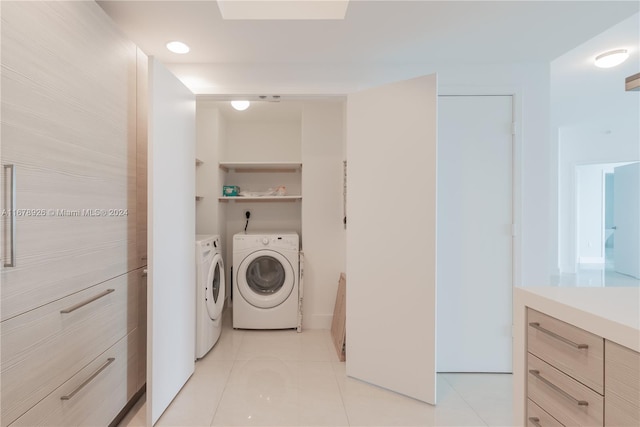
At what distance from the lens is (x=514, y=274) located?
7.27 feet

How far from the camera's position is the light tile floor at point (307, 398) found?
5.69 ft

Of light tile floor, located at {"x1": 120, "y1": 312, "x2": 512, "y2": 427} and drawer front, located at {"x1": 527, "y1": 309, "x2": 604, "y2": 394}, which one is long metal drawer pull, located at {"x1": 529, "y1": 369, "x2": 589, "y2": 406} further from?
light tile floor, located at {"x1": 120, "y1": 312, "x2": 512, "y2": 427}

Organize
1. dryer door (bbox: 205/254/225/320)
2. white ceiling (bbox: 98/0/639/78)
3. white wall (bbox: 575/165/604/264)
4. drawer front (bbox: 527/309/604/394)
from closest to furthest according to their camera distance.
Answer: drawer front (bbox: 527/309/604/394), white ceiling (bbox: 98/0/639/78), dryer door (bbox: 205/254/225/320), white wall (bbox: 575/165/604/264)

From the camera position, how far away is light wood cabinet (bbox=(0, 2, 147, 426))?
3.28ft

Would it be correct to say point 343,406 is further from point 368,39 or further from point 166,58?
point 166,58

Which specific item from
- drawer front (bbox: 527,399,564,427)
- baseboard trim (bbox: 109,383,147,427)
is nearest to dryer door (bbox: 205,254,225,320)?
baseboard trim (bbox: 109,383,147,427)

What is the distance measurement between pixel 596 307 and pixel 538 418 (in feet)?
1.39

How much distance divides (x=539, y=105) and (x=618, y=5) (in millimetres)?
692

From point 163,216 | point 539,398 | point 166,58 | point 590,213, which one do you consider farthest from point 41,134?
point 590,213

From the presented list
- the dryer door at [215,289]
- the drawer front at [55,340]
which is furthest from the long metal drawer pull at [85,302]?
the dryer door at [215,289]

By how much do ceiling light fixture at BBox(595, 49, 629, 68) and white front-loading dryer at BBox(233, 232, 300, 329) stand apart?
2.97m

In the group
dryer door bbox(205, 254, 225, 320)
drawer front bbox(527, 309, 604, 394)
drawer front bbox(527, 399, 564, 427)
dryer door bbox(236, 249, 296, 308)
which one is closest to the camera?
drawer front bbox(527, 309, 604, 394)

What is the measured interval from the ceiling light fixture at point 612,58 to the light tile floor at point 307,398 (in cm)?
261

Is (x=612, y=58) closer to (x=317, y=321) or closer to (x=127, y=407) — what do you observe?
(x=317, y=321)
